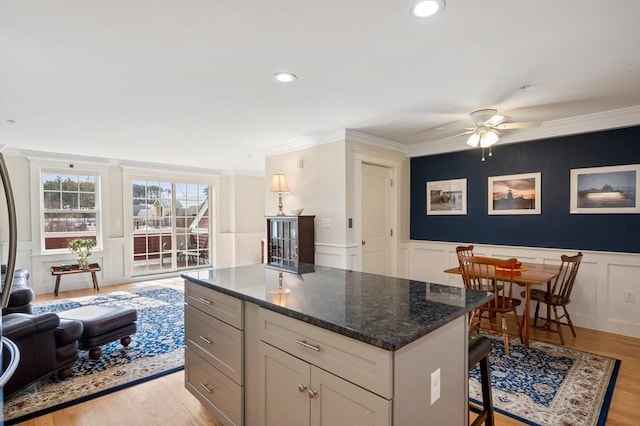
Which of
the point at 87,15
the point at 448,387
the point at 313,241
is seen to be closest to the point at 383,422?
the point at 448,387

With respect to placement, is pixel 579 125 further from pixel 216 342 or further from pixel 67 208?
pixel 67 208

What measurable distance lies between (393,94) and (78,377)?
12.1ft

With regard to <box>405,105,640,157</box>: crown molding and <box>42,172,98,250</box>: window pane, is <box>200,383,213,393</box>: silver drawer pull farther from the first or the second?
<box>42,172,98,250</box>: window pane

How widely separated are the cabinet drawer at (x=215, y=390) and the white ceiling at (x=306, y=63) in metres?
2.07

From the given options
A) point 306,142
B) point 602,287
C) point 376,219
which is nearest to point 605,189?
point 602,287

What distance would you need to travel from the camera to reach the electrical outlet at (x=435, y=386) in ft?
4.46

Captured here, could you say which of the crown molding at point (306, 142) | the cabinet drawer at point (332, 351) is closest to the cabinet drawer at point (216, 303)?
the cabinet drawer at point (332, 351)

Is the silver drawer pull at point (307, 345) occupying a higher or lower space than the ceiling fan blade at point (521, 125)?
lower

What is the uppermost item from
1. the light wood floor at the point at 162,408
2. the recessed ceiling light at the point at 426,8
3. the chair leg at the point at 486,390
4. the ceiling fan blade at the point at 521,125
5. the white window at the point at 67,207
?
the recessed ceiling light at the point at 426,8

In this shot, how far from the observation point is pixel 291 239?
4.51 meters

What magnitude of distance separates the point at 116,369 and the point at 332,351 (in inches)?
102

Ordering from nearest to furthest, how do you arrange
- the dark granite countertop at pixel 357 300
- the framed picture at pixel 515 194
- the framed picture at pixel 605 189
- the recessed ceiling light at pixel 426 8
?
1. the dark granite countertop at pixel 357 300
2. the recessed ceiling light at pixel 426 8
3. the framed picture at pixel 605 189
4. the framed picture at pixel 515 194

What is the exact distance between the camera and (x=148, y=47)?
2.12m

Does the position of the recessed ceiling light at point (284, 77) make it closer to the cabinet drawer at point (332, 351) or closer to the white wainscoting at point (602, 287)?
the cabinet drawer at point (332, 351)
